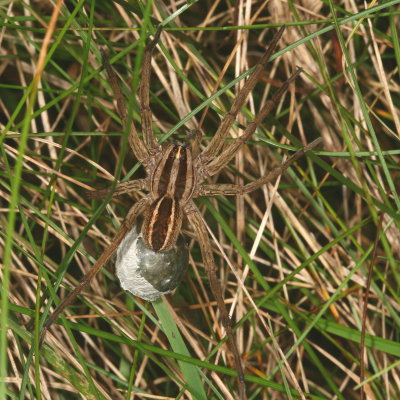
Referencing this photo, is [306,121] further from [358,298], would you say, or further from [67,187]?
[67,187]

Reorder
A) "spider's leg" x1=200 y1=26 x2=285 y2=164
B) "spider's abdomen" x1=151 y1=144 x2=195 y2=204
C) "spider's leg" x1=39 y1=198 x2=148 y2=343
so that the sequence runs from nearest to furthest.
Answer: "spider's leg" x1=39 y1=198 x2=148 y2=343 < "spider's leg" x1=200 y1=26 x2=285 y2=164 < "spider's abdomen" x1=151 y1=144 x2=195 y2=204

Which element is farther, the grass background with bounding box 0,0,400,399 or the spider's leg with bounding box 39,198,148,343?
the grass background with bounding box 0,0,400,399

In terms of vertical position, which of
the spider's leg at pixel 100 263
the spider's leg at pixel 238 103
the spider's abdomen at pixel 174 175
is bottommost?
the spider's leg at pixel 100 263

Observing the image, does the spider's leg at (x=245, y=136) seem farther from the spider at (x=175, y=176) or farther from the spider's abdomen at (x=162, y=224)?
the spider's abdomen at (x=162, y=224)

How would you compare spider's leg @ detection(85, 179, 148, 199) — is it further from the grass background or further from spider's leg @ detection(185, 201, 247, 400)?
spider's leg @ detection(185, 201, 247, 400)

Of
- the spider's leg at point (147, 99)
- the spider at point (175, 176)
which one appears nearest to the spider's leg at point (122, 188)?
the spider at point (175, 176)

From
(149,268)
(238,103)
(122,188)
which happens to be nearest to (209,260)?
(149,268)

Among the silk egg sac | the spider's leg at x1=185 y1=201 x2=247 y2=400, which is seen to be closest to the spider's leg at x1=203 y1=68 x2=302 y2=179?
the spider's leg at x1=185 y1=201 x2=247 y2=400
